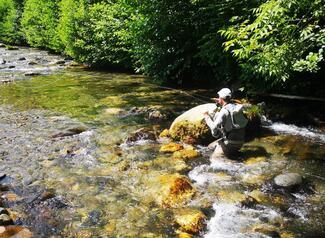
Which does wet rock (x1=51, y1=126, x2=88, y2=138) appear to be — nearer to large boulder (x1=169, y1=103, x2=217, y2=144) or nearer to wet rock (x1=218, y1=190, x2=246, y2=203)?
large boulder (x1=169, y1=103, x2=217, y2=144)

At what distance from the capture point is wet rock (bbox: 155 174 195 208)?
7.61 m

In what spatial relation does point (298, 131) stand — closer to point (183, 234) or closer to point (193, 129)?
point (193, 129)

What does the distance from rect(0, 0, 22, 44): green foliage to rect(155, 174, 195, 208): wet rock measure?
40919 millimetres

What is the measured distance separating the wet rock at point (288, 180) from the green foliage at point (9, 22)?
41.8 m

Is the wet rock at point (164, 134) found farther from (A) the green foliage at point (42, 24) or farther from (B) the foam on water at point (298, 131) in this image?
(A) the green foliage at point (42, 24)

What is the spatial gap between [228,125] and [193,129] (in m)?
1.72

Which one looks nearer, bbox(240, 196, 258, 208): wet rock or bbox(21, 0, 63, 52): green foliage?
bbox(240, 196, 258, 208): wet rock

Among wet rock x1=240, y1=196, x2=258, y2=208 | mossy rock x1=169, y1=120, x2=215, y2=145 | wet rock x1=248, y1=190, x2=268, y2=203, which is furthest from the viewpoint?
mossy rock x1=169, y1=120, x2=215, y2=145

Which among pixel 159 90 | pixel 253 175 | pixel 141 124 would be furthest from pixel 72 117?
pixel 253 175

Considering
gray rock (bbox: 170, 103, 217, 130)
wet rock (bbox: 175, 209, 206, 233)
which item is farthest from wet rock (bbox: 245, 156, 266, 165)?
wet rock (bbox: 175, 209, 206, 233)

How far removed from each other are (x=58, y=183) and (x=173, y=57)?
10.2m

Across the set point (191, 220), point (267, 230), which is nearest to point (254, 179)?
point (267, 230)

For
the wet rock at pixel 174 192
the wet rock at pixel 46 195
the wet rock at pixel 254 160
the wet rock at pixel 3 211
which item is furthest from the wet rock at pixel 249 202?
the wet rock at pixel 3 211

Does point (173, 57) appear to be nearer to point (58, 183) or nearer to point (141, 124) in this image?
point (141, 124)
